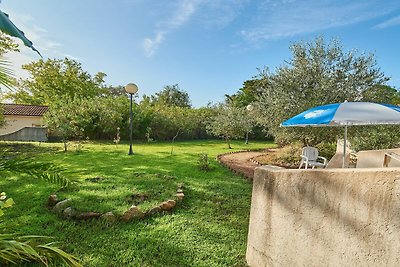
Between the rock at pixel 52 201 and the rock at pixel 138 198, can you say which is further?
the rock at pixel 138 198

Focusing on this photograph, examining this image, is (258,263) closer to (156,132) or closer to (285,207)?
(285,207)

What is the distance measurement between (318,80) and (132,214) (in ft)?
A: 30.8

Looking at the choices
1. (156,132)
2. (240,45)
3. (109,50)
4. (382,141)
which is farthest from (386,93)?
(156,132)

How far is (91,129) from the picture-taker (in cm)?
2158

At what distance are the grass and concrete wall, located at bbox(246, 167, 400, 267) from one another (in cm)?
82

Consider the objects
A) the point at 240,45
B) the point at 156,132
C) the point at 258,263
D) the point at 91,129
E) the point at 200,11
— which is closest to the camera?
the point at 258,263

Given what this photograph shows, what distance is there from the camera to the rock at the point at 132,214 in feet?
15.3

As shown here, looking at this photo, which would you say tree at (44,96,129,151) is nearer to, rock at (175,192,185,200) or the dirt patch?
the dirt patch

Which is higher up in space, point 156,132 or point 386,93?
point 386,93

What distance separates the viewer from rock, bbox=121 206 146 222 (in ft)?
15.3

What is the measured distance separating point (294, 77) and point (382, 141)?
4.75m

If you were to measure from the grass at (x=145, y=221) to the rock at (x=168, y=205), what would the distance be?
15cm

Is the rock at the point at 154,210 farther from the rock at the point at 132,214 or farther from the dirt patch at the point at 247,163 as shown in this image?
the dirt patch at the point at 247,163

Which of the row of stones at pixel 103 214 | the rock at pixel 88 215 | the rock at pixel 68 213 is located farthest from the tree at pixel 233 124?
the rock at pixel 68 213
